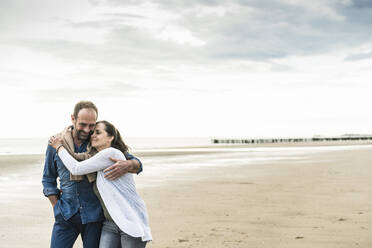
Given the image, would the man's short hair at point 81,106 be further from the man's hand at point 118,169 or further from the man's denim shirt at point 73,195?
the man's hand at point 118,169

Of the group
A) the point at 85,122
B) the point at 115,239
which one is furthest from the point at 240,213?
the point at 85,122

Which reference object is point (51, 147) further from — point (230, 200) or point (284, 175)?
point (284, 175)

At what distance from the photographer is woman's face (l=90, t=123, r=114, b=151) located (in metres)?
4.09

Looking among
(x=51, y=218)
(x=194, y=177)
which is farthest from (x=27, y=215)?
(x=194, y=177)

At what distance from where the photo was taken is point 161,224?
28.5 ft

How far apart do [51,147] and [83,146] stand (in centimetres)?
34

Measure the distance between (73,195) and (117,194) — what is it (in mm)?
608

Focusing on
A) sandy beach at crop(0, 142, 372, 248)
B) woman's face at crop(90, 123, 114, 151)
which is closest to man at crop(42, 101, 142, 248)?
woman's face at crop(90, 123, 114, 151)

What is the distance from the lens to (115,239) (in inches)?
156

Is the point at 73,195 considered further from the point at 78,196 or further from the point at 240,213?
the point at 240,213

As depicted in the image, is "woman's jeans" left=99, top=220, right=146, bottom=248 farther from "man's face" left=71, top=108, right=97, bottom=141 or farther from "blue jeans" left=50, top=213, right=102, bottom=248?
"man's face" left=71, top=108, right=97, bottom=141

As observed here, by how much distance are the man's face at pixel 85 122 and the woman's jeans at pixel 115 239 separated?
957 millimetres

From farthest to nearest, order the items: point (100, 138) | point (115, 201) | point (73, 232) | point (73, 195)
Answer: point (73, 232) < point (73, 195) < point (100, 138) < point (115, 201)

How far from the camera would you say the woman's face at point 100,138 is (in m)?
4.09
